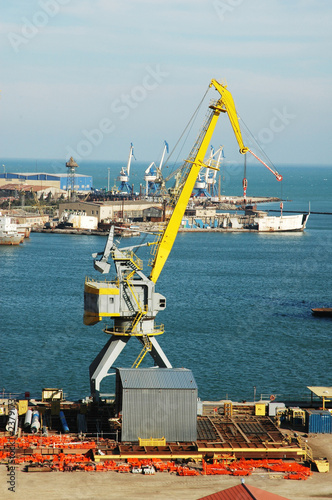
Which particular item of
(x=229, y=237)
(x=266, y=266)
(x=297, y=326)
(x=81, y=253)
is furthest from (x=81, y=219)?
(x=297, y=326)

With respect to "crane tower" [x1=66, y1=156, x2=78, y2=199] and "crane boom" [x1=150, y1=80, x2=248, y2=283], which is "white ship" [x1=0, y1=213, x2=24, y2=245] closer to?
"crane tower" [x1=66, y1=156, x2=78, y2=199]

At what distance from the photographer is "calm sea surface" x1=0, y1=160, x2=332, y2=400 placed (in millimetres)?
33594

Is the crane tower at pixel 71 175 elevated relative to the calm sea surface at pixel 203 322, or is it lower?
elevated

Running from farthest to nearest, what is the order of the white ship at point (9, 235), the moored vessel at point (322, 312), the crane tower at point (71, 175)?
the crane tower at point (71, 175) → the white ship at point (9, 235) → the moored vessel at point (322, 312)

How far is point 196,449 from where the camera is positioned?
1992 cm

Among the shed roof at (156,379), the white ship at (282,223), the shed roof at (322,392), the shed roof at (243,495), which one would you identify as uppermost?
the white ship at (282,223)

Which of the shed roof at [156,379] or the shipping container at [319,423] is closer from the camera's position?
the shed roof at [156,379]

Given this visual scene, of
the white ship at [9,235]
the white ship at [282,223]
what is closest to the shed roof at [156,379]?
the white ship at [9,235]

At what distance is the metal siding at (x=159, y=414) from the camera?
65.8 feet

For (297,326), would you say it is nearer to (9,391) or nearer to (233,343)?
(233,343)

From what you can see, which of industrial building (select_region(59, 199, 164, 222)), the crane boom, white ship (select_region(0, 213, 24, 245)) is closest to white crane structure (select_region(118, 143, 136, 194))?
industrial building (select_region(59, 199, 164, 222))

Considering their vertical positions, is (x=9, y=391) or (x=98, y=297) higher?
(x=98, y=297)

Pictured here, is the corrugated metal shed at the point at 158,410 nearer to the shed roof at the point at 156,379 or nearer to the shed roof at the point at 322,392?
the shed roof at the point at 156,379

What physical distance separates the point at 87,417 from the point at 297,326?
26645 mm
